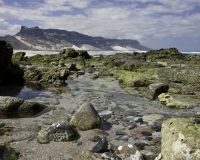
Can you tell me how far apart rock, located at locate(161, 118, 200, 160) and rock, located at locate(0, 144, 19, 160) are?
2878 millimetres

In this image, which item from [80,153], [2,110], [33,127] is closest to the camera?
[80,153]

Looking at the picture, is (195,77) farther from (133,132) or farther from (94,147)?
(94,147)

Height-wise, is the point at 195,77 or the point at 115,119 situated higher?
the point at 195,77

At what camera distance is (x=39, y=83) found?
14203 mm

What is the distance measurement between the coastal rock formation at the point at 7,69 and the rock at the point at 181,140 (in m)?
11.6

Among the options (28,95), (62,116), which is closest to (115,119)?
(62,116)

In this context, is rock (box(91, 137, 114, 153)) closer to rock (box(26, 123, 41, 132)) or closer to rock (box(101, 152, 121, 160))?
rock (box(101, 152, 121, 160))

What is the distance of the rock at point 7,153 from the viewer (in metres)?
3.99

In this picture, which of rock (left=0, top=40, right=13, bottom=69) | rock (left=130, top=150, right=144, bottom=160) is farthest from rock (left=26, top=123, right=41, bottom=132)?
rock (left=0, top=40, right=13, bottom=69)

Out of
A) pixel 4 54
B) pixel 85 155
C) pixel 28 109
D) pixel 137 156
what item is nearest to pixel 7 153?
pixel 85 155

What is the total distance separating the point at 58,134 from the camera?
502 cm

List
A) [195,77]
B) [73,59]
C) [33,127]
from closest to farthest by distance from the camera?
[33,127], [195,77], [73,59]

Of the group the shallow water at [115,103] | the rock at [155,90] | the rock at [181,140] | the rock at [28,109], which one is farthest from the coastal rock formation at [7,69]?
the rock at [181,140]

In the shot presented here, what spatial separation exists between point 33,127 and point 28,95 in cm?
480
